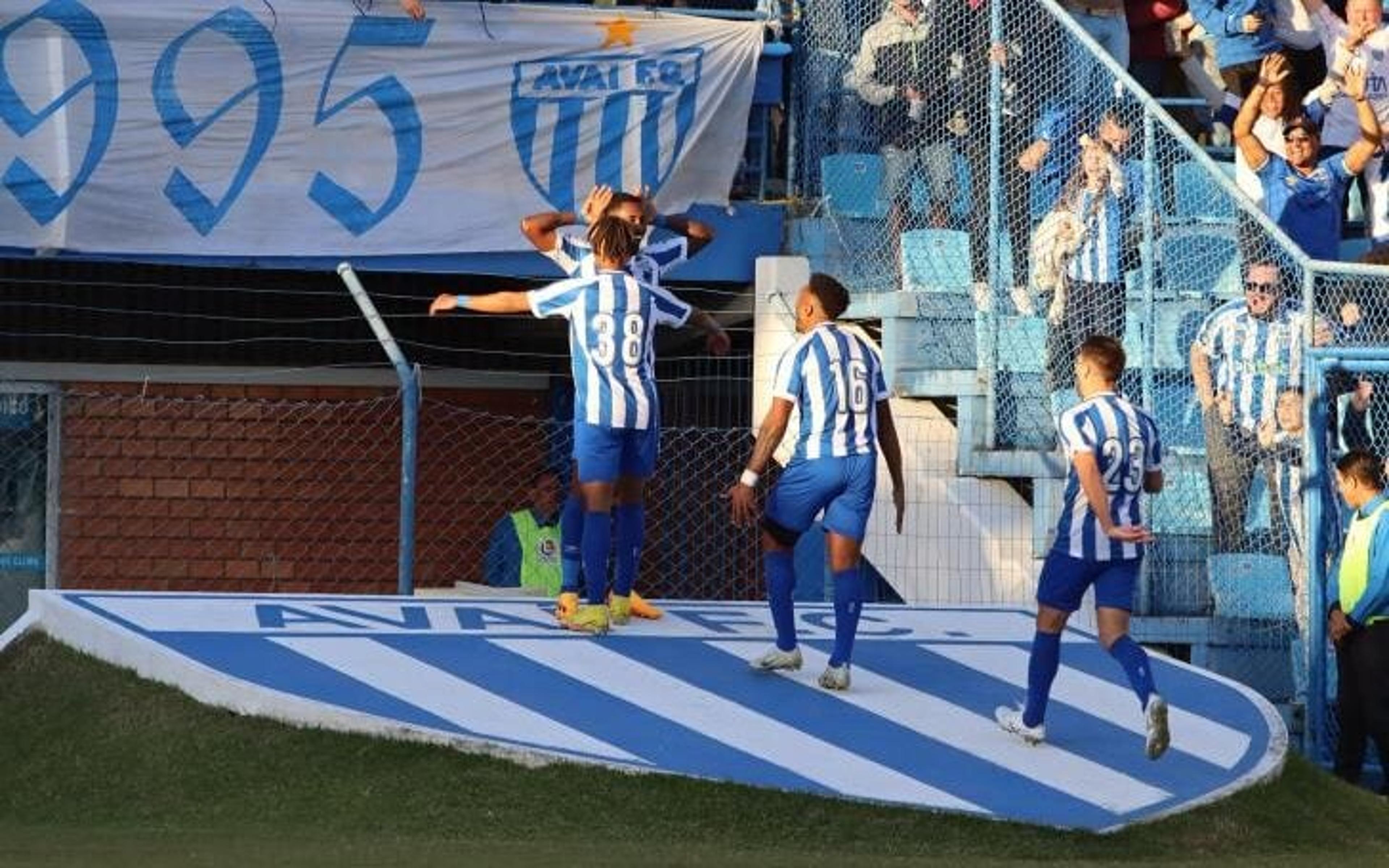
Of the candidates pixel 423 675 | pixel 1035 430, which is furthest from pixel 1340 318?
pixel 423 675

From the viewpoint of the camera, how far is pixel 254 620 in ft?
42.3

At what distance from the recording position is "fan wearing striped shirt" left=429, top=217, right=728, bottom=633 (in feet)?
40.5

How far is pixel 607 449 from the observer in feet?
40.6

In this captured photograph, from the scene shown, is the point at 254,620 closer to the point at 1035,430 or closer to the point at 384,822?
the point at 384,822

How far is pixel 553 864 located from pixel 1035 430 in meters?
6.65

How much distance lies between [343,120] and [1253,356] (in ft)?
18.3

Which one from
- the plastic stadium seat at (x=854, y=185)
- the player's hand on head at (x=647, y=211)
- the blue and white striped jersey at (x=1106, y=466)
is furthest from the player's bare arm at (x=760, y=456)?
the plastic stadium seat at (x=854, y=185)

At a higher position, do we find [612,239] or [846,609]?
[612,239]

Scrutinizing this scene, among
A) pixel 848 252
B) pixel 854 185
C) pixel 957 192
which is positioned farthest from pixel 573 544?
pixel 854 185

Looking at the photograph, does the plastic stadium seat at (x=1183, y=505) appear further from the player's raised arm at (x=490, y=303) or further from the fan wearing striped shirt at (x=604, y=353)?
the player's raised arm at (x=490, y=303)

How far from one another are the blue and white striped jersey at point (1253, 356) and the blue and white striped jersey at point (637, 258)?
276 cm

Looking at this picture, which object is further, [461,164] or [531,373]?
[531,373]

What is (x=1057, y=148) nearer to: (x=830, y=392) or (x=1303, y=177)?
(x=1303, y=177)

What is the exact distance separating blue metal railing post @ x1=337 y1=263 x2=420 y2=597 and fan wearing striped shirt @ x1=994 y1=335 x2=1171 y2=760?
359 cm
